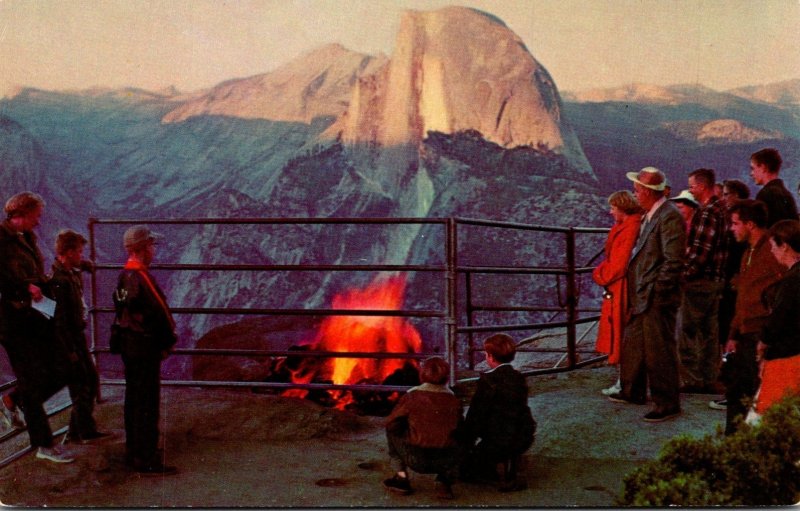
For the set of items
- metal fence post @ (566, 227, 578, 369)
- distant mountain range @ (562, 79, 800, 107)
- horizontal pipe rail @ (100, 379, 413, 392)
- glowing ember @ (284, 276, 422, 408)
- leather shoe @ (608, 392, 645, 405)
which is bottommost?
glowing ember @ (284, 276, 422, 408)

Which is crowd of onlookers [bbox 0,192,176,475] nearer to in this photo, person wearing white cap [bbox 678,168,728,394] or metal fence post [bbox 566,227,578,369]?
metal fence post [bbox 566,227,578,369]

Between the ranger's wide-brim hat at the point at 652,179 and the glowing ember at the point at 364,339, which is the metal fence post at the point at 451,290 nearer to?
the ranger's wide-brim hat at the point at 652,179

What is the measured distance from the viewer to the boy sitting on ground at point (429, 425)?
3.87m

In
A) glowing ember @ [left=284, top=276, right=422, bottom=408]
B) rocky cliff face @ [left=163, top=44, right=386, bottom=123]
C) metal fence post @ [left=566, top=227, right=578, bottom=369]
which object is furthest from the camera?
rocky cliff face @ [left=163, top=44, right=386, bottom=123]

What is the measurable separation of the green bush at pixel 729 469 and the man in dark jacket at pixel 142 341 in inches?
84.2

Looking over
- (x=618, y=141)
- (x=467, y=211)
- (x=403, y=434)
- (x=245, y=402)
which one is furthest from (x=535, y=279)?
(x=403, y=434)

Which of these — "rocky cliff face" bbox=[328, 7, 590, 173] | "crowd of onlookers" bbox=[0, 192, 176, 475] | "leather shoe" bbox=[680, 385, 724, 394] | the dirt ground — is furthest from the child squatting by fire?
"rocky cliff face" bbox=[328, 7, 590, 173]

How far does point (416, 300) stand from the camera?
8.41m

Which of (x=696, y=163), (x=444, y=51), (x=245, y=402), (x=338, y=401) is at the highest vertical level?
(x=444, y=51)

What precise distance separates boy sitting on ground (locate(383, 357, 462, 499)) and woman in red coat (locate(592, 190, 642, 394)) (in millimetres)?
1202

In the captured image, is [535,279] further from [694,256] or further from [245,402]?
[245,402]

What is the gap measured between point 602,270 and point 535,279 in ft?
11.0

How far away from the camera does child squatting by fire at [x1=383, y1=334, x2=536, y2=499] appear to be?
3873 millimetres

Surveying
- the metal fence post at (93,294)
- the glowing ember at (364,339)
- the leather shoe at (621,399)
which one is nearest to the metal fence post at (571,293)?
the leather shoe at (621,399)
